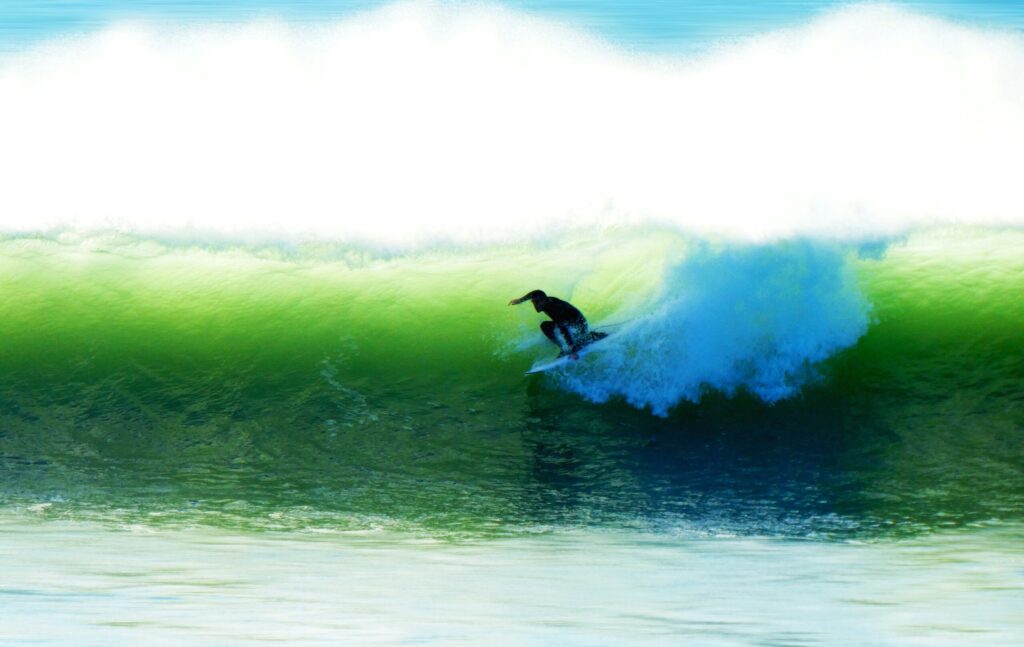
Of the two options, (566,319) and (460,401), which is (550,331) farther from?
(460,401)

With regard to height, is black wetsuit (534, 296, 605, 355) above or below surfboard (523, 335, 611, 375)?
above

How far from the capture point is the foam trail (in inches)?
324

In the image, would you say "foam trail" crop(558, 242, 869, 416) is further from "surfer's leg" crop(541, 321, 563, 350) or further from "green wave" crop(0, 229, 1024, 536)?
"surfer's leg" crop(541, 321, 563, 350)

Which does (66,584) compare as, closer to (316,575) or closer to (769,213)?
(316,575)

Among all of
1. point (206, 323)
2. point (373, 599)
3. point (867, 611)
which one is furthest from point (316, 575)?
point (206, 323)

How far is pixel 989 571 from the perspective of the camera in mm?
5195

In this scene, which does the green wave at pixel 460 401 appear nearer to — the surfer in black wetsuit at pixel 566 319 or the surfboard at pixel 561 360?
the surfboard at pixel 561 360

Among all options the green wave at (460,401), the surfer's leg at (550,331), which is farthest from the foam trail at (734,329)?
the surfer's leg at (550,331)

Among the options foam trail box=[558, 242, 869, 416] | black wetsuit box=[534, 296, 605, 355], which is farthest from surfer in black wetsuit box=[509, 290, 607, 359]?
foam trail box=[558, 242, 869, 416]

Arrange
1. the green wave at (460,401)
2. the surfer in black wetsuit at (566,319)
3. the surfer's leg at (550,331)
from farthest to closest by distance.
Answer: the surfer's leg at (550,331), the surfer in black wetsuit at (566,319), the green wave at (460,401)

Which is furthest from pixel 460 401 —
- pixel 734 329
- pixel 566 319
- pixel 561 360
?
pixel 734 329

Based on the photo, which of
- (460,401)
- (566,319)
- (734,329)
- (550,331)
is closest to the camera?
(566,319)

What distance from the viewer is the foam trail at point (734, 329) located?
27.0ft

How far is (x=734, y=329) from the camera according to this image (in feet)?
27.9
